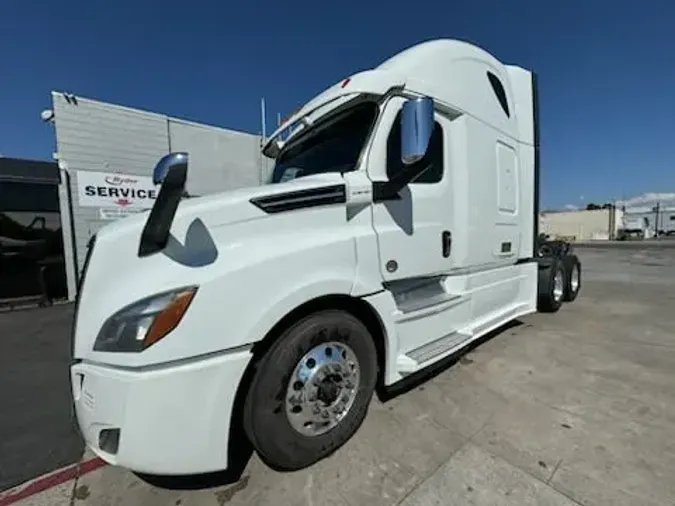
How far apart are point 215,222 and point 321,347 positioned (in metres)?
1.04

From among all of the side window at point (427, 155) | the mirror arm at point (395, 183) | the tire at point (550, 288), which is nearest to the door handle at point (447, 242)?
the side window at point (427, 155)

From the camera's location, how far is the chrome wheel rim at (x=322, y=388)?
2.40 meters

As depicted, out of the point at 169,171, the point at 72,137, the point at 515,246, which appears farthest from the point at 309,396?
the point at 72,137

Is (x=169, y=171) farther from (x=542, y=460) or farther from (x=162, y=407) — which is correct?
(x=542, y=460)

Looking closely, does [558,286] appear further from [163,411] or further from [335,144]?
[163,411]

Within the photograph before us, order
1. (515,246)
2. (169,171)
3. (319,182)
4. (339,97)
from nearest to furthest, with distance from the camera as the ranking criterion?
(169,171) < (319,182) < (339,97) < (515,246)

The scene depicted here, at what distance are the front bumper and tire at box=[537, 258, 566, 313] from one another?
5941 millimetres

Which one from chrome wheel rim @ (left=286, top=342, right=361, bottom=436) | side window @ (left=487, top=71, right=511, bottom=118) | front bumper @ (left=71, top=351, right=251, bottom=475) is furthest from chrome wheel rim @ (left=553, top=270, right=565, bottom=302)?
front bumper @ (left=71, top=351, right=251, bottom=475)

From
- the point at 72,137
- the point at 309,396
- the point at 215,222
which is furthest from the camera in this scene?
the point at 72,137

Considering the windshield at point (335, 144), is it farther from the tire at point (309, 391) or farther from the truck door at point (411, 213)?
the tire at point (309, 391)

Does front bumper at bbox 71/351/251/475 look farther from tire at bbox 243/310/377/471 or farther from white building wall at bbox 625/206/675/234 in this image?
white building wall at bbox 625/206/675/234

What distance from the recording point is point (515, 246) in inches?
186

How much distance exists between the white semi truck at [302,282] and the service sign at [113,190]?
7.67 metres

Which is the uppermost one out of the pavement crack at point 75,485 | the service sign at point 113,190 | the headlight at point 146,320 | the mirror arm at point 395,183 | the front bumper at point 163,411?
the service sign at point 113,190
